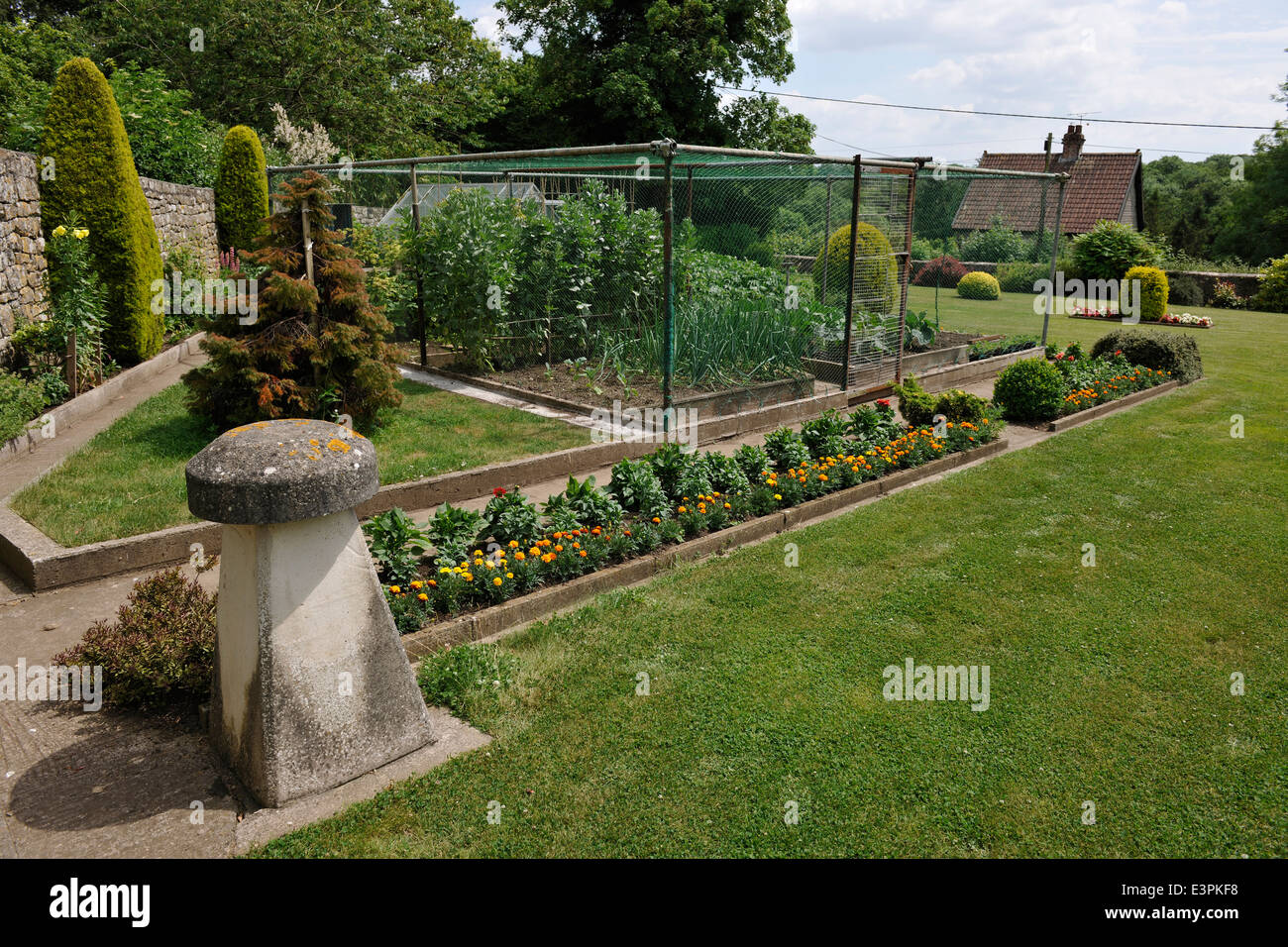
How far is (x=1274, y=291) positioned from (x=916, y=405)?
21386 mm

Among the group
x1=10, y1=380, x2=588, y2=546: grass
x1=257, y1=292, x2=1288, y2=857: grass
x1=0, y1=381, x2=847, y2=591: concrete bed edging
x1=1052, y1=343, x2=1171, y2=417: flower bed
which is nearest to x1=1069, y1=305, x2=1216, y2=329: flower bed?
x1=1052, y1=343, x2=1171, y2=417: flower bed

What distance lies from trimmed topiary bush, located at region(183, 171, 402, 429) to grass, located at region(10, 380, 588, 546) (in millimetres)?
510

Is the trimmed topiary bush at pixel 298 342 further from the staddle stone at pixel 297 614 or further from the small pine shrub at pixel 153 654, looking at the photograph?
the staddle stone at pixel 297 614

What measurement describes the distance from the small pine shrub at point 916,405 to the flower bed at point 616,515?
61 centimetres

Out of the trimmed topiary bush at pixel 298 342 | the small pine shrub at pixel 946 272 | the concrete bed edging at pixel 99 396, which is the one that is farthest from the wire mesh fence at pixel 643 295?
the small pine shrub at pixel 946 272

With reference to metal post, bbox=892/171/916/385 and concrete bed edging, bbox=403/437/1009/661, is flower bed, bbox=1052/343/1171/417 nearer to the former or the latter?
metal post, bbox=892/171/916/385

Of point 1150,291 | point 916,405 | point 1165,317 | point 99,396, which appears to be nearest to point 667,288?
point 916,405

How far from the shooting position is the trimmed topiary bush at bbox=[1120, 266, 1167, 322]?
20.8m

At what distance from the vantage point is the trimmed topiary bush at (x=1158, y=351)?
12648mm

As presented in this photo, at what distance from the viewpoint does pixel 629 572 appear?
5.50 meters

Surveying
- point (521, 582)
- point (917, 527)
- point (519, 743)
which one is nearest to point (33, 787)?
point (519, 743)

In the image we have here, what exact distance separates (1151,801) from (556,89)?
2793cm

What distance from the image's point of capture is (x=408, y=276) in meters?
11.5

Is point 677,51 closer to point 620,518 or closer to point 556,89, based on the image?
point 556,89
